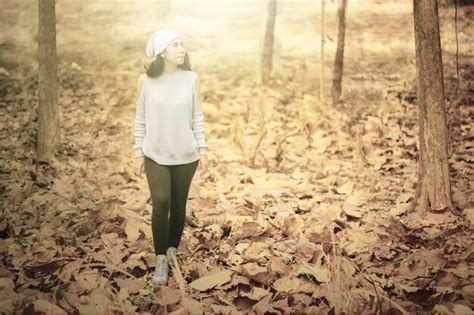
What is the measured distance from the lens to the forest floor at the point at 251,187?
322cm

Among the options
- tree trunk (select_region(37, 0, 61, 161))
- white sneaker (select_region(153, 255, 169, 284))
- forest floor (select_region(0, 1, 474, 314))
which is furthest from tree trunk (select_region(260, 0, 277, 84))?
white sneaker (select_region(153, 255, 169, 284))

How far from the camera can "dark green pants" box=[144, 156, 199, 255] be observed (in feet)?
10.9

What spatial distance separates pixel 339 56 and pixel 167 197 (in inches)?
237

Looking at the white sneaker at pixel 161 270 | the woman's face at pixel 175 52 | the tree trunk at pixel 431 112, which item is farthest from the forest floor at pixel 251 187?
the woman's face at pixel 175 52

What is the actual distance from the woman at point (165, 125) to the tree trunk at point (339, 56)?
569 cm

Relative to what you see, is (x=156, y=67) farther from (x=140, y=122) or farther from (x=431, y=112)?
(x=431, y=112)

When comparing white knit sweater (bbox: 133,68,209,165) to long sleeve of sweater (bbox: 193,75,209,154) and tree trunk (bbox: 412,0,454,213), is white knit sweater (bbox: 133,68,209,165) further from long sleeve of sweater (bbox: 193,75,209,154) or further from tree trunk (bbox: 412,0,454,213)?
tree trunk (bbox: 412,0,454,213)

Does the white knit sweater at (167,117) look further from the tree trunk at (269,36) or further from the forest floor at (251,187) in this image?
the tree trunk at (269,36)

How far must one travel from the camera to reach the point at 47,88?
6121 millimetres

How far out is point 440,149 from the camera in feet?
13.8

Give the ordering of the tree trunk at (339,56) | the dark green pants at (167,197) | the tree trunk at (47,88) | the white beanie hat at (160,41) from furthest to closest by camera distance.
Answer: the tree trunk at (339,56)
the tree trunk at (47,88)
the dark green pants at (167,197)
the white beanie hat at (160,41)

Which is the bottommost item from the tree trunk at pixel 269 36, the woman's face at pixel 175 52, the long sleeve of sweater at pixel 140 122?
the long sleeve of sweater at pixel 140 122

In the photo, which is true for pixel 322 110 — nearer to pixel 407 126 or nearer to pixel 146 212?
pixel 407 126

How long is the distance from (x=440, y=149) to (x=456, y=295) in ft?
5.14
